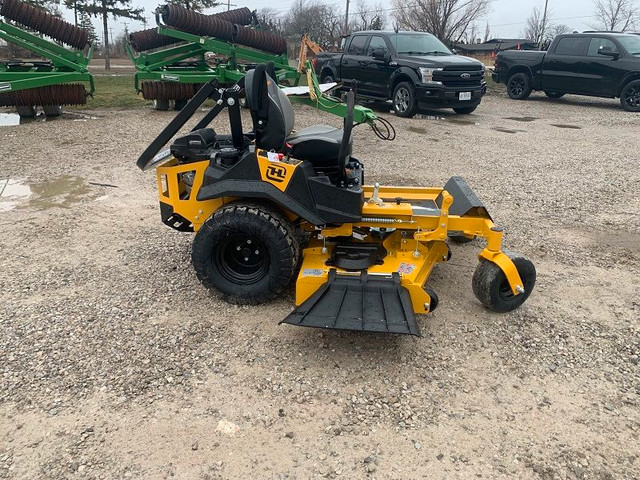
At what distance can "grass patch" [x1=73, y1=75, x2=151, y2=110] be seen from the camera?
12863mm

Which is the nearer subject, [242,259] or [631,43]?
[242,259]

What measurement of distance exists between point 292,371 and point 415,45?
1044 cm

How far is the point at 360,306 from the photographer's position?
330 centimetres

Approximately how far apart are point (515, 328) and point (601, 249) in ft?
6.05

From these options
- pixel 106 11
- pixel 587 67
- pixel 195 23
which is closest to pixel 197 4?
pixel 106 11

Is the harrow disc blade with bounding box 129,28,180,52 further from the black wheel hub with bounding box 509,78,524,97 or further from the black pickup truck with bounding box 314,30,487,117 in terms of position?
the black wheel hub with bounding box 509,78,524,97

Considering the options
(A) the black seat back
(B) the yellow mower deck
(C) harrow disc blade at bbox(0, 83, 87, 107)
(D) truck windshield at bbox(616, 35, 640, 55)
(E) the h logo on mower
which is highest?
(D) truck windshield at bbox(616, 35, 640, 55)

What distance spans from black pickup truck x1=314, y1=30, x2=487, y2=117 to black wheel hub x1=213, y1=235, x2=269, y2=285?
782 cm

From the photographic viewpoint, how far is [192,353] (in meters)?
3.28

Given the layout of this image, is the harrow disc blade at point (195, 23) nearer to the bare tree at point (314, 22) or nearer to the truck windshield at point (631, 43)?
the truck windshield at point (631, 43)

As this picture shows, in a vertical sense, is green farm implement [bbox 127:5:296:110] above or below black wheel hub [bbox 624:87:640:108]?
above


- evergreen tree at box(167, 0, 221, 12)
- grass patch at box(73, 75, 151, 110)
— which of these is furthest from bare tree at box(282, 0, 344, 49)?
grass patch at box(73, 75, 151, 110)

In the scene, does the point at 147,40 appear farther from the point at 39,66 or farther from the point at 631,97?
the point at 631,97

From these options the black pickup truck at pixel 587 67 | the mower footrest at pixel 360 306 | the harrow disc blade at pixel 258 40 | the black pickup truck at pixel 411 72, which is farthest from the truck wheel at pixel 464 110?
the mower footrest at pixel 360 306
